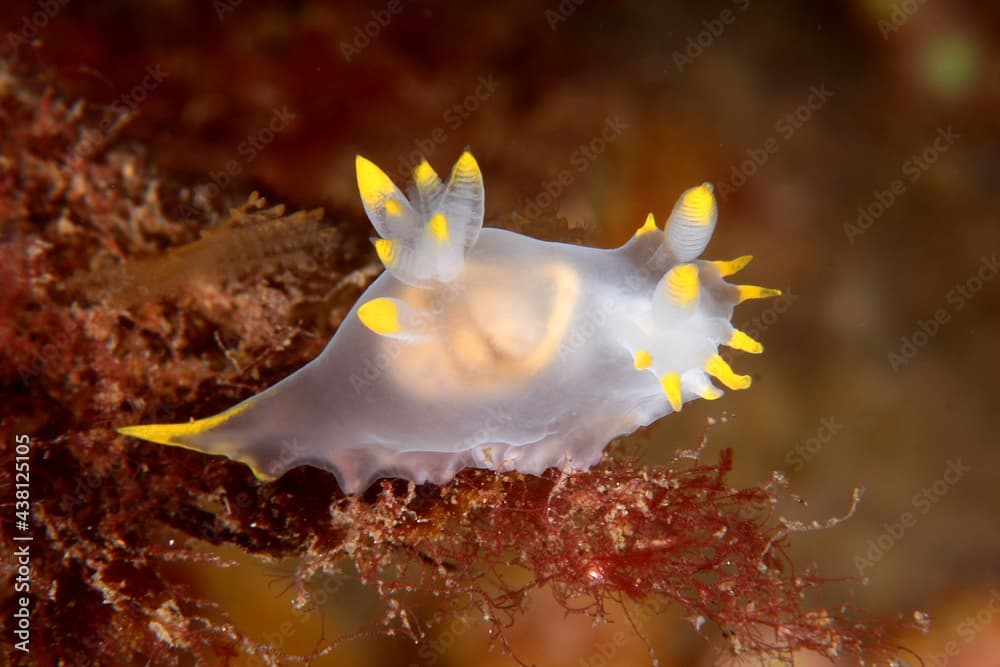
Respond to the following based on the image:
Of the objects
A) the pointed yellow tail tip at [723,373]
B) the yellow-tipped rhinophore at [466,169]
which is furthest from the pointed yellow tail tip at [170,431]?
the pointed yellow tail tip at [723,373]

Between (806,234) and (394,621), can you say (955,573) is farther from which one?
(394,621)

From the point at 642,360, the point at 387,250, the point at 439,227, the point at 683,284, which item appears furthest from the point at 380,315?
the point at 683,284

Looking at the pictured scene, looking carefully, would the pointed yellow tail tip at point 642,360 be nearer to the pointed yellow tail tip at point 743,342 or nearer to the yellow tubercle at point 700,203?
Result: the pointed yellow tail tip at point 743,342

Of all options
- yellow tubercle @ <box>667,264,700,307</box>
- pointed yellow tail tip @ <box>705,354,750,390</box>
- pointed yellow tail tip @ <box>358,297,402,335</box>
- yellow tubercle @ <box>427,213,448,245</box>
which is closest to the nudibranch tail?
yellow tubercle @ <box>427,213,448,245</box>

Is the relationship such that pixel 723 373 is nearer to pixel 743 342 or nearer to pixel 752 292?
pixel 743 342

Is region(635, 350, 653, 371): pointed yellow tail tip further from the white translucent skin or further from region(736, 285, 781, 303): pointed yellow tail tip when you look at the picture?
region(736, 285, 781, 303): pointed yellow tail tip

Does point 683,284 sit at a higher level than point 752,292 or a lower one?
lower
